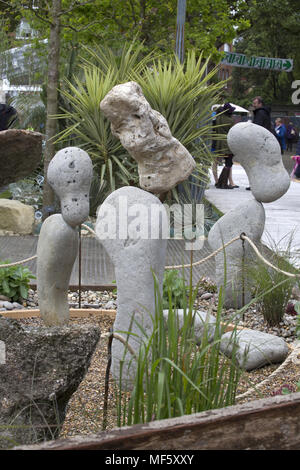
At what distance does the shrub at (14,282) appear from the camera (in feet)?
17.5

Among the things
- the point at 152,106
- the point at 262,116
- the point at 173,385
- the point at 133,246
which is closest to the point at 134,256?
the point at 133,246

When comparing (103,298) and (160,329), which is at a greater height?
(160,329)

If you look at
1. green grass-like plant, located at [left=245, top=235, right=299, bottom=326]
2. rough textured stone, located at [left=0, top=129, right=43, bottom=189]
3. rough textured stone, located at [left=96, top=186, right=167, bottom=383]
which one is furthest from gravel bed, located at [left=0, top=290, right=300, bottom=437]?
rough textured stone, located at [left=0, top=129, right=43, bottom=189]

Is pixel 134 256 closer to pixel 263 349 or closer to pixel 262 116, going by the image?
pixel 263 349

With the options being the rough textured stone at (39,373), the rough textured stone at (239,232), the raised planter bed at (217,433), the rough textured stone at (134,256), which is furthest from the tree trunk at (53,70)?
the raised planter bed at (217,433)

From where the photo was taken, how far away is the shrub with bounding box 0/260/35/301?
5.32 metres

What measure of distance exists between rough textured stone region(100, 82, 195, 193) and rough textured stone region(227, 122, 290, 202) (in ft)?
3.05

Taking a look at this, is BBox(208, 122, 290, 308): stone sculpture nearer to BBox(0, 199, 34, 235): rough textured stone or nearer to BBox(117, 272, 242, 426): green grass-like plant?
BBox(117, 272, 242, 426): green grass-like plant

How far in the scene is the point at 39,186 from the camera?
10820 millimetres

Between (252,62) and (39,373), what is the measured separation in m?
17.2

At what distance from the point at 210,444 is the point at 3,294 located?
12.7 feet

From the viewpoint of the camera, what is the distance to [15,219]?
8992mm

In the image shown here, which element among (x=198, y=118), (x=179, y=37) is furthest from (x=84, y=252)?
(x=179, y=37)
